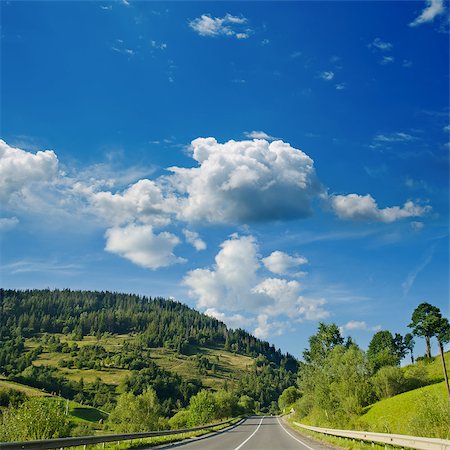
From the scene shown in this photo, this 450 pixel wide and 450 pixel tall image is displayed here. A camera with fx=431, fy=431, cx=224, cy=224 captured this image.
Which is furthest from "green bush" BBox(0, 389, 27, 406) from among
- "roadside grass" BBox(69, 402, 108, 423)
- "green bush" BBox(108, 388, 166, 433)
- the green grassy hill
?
the green grassy hill

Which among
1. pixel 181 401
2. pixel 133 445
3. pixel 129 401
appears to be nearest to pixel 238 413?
pixel 181 401

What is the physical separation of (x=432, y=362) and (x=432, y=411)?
266 ft

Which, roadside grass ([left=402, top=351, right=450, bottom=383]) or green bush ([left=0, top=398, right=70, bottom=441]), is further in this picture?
roadside grass ([left=402, top=351, right=450, bottom=383])

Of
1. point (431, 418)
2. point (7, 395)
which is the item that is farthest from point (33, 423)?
point (7, 395)

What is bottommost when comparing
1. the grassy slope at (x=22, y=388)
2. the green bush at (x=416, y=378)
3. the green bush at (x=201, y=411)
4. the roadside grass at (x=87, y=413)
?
the roadside grass at (x=87, y=413)

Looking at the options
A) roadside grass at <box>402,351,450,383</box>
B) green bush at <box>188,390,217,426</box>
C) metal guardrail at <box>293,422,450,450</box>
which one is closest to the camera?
metal guardrail at <box>293,422,450,450</box>

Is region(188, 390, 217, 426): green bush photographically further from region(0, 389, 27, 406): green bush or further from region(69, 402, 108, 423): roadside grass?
region(0, 389, 27, 406): green bush

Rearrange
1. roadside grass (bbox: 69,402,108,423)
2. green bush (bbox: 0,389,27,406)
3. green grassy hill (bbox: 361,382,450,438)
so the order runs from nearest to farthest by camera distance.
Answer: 1. green grassy hill (bbox: 361,382,450,438)
2. green bush (bbox: 0,389,27,406)
3. roadside grass (bbox: 69,402,108,423)

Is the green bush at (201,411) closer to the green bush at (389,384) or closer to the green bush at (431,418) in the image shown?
the green bush at (389,384)

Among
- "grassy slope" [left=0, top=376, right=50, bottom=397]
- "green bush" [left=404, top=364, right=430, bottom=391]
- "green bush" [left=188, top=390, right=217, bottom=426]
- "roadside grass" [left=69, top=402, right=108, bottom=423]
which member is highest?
"green bush" [left=404, top=364, right=430, bottom=391]

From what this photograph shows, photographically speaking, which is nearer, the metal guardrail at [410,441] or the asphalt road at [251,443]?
the metal guardrail at [410,441]

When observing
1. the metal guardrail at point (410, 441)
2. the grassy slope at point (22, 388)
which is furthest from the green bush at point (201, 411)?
the grassy slope at point (22, 388)

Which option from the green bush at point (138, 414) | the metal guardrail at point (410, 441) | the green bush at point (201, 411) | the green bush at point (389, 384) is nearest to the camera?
the metal guardrail at point (410, 441)

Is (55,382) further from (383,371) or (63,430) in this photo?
(63,430)
